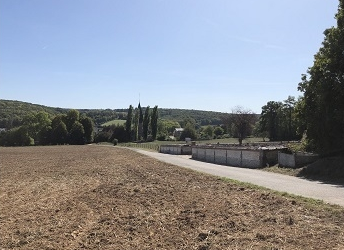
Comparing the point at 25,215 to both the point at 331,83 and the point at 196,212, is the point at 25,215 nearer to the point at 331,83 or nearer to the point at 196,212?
the point at 196,212

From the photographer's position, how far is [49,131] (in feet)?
427

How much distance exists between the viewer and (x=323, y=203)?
11758mm

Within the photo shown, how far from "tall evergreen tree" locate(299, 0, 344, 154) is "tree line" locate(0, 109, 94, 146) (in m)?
116

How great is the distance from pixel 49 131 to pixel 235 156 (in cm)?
10800

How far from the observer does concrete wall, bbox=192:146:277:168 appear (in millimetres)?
29203

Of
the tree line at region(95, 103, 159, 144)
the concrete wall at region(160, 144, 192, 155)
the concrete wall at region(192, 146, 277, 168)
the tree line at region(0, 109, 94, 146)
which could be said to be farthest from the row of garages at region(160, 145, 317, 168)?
the tree line at region(0, 109, 94, 146)

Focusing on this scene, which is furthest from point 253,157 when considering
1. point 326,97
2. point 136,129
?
point 136,129

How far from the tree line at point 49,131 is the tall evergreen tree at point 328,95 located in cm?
11575

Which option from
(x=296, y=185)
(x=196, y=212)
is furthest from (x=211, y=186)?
(x=196, y=212)

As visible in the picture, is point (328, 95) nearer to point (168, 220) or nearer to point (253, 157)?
point (253, 157)

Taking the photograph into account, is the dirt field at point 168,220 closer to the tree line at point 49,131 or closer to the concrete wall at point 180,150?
the concrete wall at point 180,150

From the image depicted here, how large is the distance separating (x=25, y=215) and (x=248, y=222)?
7480 millimetres

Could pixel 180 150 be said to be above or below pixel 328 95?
below

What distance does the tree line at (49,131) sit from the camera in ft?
420
